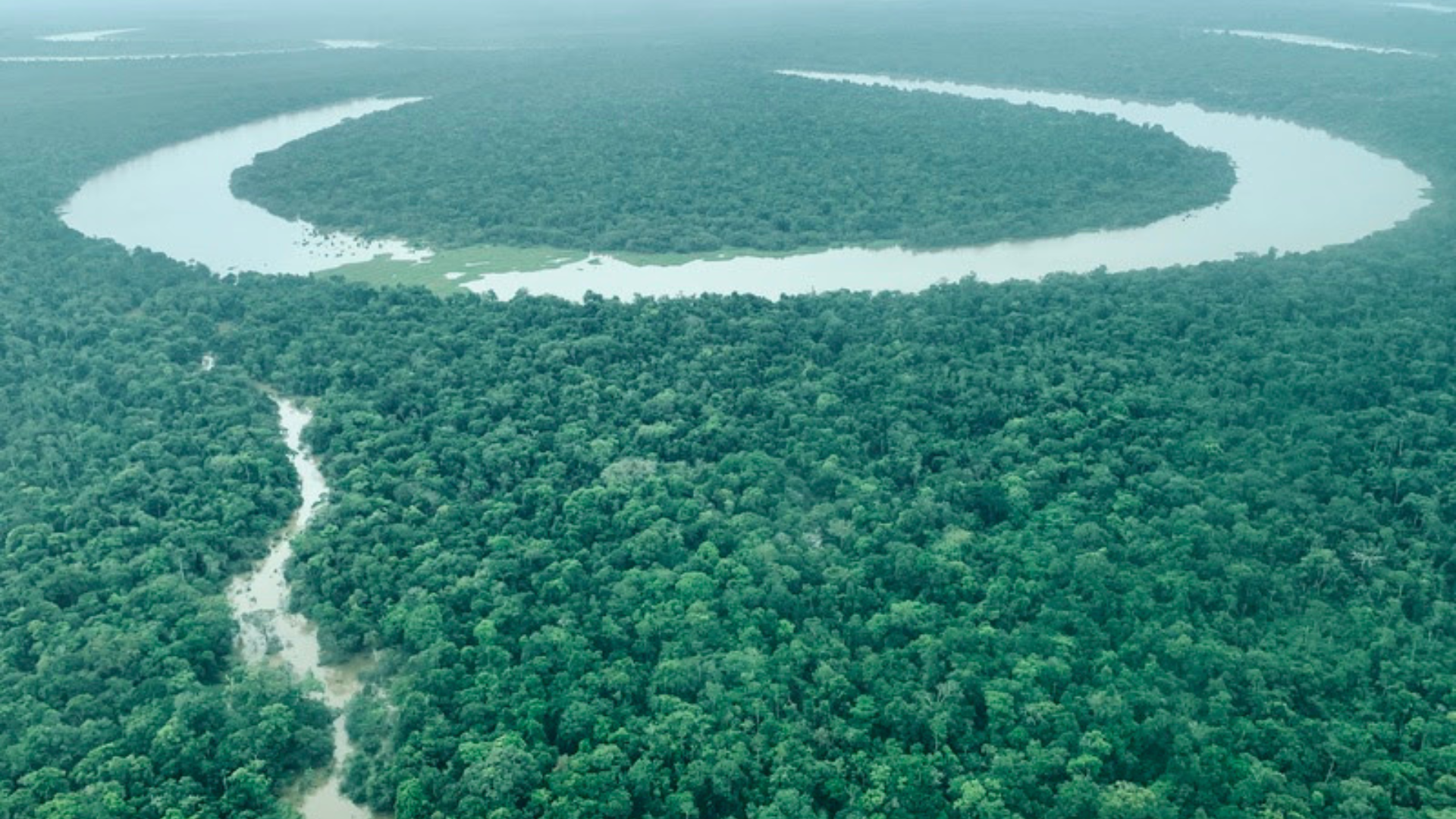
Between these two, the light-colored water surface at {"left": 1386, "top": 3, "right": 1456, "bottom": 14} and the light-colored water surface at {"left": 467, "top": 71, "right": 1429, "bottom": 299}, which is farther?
the light-colored water surface at {"left": 1386, "top": 3, "right": 1456, "bottom": 14}

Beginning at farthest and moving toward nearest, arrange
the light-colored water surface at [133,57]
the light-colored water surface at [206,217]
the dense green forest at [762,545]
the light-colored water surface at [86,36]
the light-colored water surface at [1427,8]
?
the light-colored water surface at [86,36] < the light-colored water surface at [1427,8] < the light-colored water surface at [133,57] < the light-colored water surface at [206,217] < the dense green forest at [762,545]

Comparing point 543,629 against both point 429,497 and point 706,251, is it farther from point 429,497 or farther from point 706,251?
point 706,251

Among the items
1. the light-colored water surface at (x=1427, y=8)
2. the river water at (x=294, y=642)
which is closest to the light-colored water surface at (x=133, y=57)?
the river water at (x=294, y=642)

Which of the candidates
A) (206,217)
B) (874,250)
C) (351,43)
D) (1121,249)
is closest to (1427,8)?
(1121,249)

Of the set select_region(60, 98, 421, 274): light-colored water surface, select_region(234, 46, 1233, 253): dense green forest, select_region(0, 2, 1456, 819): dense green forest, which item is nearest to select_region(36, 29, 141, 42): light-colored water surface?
select_region(60, 98, 421, 274): light-colored water surface

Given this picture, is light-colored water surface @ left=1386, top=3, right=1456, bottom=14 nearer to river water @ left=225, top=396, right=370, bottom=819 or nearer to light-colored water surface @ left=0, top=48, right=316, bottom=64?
light-colored water surface @ left=0, top=48, right=316, bottom=64

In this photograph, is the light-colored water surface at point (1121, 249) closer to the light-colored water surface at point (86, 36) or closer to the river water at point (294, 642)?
the river water at point (294, 642)

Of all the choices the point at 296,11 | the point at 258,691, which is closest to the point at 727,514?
the point at 258,691
